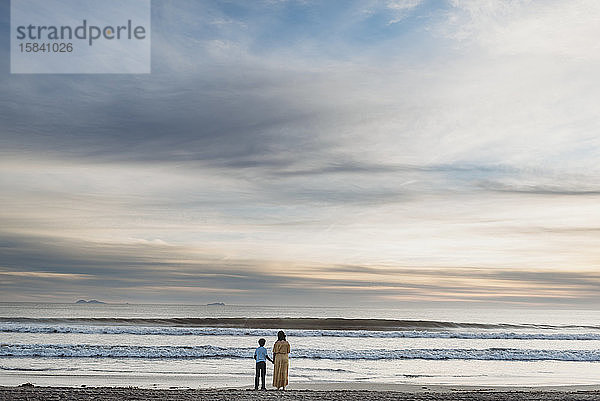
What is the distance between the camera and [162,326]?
45875mm

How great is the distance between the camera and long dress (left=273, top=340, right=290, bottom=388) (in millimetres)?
16531

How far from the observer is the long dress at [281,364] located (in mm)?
16531

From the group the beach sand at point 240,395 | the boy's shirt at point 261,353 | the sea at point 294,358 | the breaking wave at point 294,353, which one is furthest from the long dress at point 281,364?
the breaking wave at point 294,353

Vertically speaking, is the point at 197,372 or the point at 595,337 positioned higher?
the point at 197,372

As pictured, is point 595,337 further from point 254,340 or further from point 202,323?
point 202,323

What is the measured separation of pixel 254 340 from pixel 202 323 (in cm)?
1392

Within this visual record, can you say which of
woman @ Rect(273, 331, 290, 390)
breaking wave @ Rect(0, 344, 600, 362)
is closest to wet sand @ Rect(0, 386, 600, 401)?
woman @ Rect(273, 331, 290, 390)

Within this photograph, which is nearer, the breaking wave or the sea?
the sea

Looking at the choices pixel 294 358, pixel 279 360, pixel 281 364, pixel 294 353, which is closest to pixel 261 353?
pixel 279 360

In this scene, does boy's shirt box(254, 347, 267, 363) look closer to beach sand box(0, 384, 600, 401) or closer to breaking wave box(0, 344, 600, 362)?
beach sand box(0, 384, 600, 401)

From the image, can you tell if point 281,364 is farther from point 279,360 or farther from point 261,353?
point 261,353

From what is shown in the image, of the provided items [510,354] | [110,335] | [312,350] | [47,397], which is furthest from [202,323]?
[47,397]

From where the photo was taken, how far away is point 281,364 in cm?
1666

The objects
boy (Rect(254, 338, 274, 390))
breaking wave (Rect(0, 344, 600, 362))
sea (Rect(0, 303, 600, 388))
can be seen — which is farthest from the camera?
breaking wave (Rect(0, 344, 600, 362))
